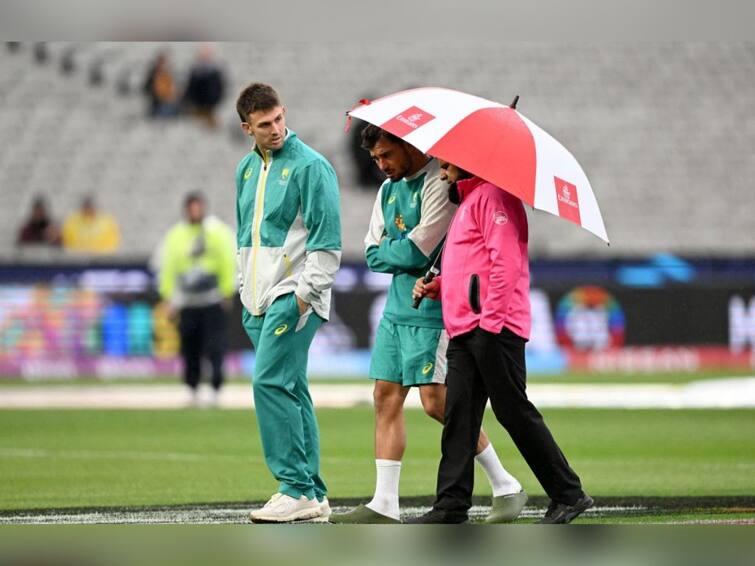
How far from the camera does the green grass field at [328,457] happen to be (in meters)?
10.0

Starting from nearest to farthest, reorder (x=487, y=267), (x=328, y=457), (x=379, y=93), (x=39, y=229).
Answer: (x=487, y=267), (x=328, y=457), (x=39, y=229), (x=379, y=93)

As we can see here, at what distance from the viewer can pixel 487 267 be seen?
7.63 meters

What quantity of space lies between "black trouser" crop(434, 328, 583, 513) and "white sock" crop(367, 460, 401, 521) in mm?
400

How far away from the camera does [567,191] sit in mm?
7727

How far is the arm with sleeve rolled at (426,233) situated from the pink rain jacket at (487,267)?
26 cm

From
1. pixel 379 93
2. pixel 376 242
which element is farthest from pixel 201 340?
pixel 379 93

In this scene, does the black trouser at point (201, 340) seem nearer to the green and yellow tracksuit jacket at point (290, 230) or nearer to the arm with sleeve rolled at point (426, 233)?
the green and yellow tracksuit jacket at point (290, 230)

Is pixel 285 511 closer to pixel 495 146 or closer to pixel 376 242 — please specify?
pixel 376 242

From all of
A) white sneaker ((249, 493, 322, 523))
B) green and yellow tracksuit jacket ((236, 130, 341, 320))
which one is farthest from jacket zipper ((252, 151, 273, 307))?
white sneaker ((249, 493, 322, 523))

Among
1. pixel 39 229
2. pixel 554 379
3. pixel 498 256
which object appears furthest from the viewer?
pixel 39 229

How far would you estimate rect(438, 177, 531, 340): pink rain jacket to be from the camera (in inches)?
296

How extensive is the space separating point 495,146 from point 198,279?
1065cm

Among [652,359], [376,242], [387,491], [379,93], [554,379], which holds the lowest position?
[387,491]

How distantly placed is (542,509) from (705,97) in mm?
23128
